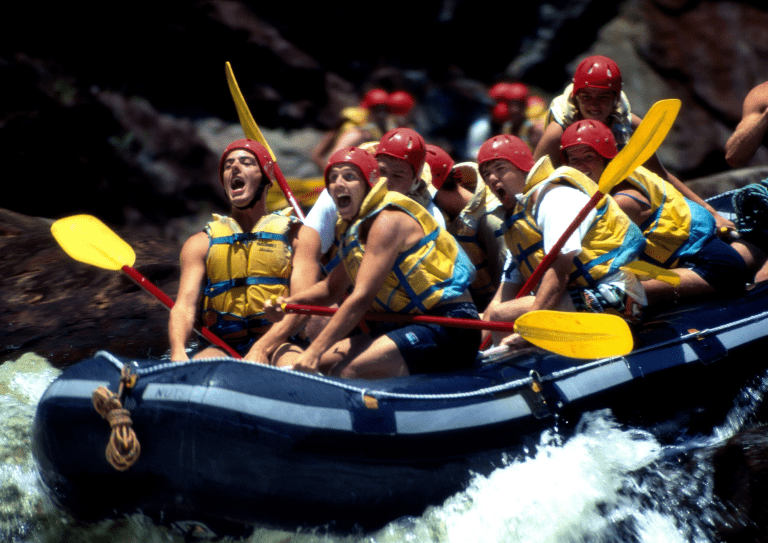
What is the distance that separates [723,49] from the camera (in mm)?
11133

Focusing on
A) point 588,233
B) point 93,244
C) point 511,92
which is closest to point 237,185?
point 93,244

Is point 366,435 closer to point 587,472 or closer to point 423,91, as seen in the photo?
point 587,472

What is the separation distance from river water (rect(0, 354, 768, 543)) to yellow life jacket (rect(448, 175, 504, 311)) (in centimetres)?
111

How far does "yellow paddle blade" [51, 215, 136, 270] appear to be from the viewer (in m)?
3.58

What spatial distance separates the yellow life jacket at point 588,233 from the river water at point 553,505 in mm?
605

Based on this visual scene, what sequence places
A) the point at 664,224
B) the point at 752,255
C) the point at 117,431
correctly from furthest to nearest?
the point at 752,255
the point at 664,224
the point at 117,431

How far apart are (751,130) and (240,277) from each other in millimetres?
2558

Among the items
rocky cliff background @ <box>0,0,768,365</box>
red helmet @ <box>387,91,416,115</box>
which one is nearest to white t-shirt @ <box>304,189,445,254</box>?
red helmet @ <box>387,91,416,115</box>

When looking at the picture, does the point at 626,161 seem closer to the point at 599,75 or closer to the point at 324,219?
the point at 599,75

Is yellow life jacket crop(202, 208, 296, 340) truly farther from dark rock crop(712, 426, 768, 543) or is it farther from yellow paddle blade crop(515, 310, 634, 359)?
dark rock crop(712, 426, 768, 543)

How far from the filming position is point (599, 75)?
12.6 feet

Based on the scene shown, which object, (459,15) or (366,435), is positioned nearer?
(366,435)

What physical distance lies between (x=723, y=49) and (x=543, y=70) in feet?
8.08

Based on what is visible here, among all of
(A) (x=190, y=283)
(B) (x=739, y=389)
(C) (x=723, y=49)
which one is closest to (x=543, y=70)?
(C) (x=723, y=49)
